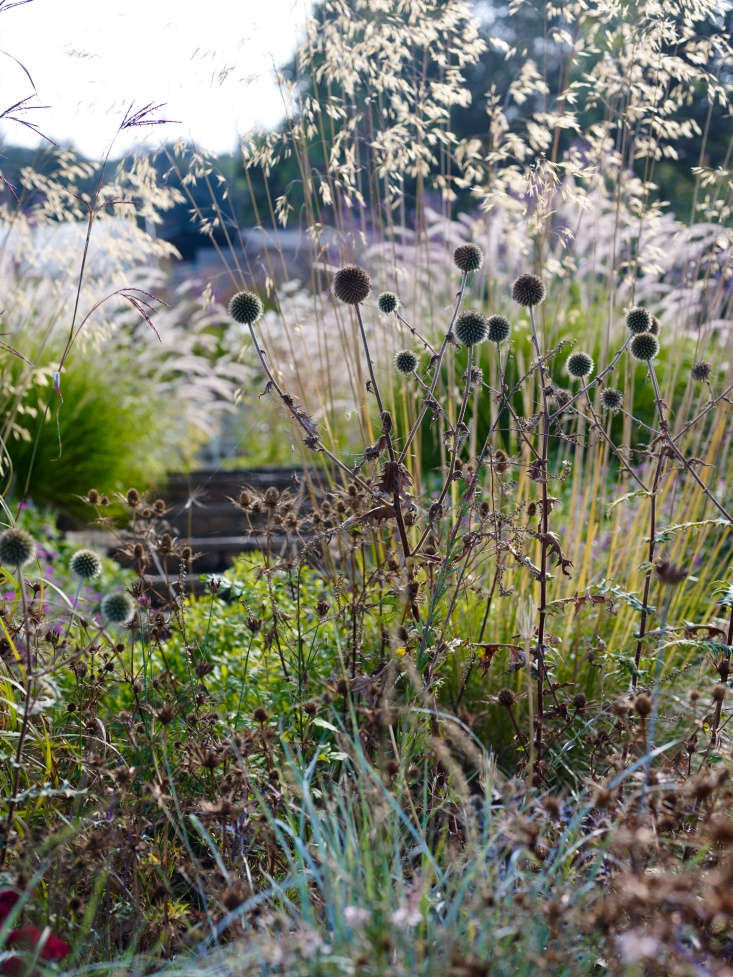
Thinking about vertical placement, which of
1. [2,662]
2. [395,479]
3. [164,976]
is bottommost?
[164,976]

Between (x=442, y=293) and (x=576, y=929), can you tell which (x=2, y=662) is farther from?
(x=442, y=293)

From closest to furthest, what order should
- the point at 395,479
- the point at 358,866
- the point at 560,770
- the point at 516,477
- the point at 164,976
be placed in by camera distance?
the point at 164,976
the point at 358,866
the point at 395,479
the point at 560,770
the point at 516,477

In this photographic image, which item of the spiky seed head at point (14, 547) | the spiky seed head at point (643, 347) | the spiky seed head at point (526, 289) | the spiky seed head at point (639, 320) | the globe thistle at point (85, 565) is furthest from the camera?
the spiky seed head at point (639, 320)

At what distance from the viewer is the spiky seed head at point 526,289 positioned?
2.56 meters

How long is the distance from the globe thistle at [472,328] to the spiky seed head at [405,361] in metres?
0.15

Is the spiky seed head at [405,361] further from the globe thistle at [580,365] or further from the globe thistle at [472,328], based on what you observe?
the globe thistle at [580,365]

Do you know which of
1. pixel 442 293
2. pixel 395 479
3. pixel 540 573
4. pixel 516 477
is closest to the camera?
pixel 395 479

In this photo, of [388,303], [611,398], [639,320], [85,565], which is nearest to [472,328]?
[388,303]

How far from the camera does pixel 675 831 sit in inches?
77.3

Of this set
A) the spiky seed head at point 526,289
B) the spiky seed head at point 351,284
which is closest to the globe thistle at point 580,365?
the spiky seed head at point 526,289

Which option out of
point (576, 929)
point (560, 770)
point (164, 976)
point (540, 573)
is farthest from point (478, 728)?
point (164, 976)

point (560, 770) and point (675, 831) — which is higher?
point (675, 831)

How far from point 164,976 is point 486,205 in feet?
8.98

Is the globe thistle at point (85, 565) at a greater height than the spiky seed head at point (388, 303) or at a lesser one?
lesser
